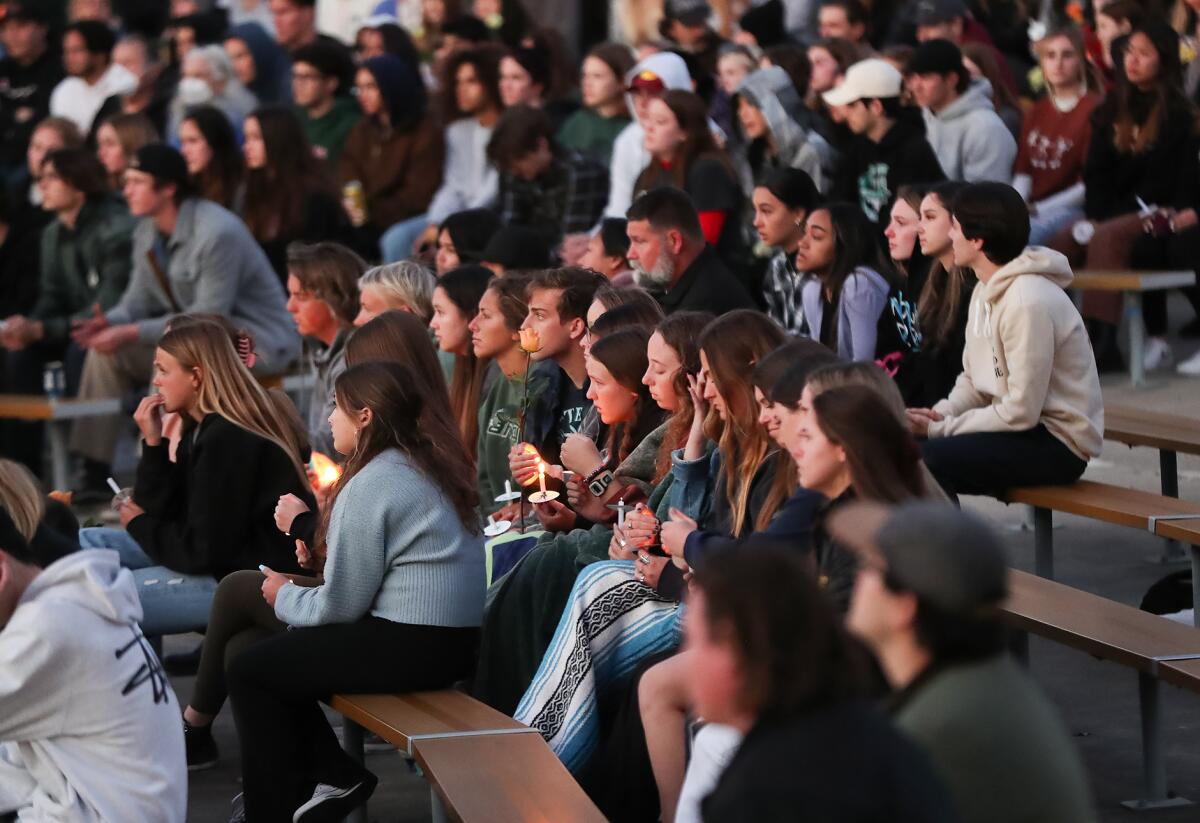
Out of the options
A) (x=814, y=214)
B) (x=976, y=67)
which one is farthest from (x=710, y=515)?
(x=976, y=67)

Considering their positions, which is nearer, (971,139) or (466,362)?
(466,362)

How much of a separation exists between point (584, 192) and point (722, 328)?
5246 millimetres

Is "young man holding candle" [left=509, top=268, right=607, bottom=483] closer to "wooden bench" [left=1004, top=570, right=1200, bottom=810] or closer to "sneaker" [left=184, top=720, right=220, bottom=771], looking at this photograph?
"sneaker" [left=184, top=720, right=220, bottom=771]

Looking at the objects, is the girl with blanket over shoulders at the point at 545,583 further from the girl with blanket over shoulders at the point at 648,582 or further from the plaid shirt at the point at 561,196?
the plaid shirt at the point at 561,196

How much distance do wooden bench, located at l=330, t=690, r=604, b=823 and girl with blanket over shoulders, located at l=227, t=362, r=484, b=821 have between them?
11cm

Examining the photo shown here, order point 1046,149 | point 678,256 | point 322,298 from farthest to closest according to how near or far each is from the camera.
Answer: point 1046,149, point 322,298, point 678,256

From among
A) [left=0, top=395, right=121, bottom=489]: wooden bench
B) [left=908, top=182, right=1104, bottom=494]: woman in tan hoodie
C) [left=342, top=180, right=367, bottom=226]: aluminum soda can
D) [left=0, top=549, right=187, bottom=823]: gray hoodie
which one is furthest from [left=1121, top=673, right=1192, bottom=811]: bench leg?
[left=342, top=180, right=367, bottom=226]: aluminum soda can

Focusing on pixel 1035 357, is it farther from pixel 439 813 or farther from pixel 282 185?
pixel 282 185

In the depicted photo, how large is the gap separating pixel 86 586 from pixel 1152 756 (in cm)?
287

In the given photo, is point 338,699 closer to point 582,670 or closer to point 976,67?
point 582,670

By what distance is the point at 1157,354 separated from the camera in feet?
35.2

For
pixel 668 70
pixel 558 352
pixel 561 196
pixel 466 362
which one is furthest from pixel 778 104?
pixel 558 352

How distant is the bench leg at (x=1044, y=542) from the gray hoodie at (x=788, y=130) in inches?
134

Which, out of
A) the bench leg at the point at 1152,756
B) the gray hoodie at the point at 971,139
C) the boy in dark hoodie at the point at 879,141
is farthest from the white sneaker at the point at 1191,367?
the bench leg at the point at 1152,756
